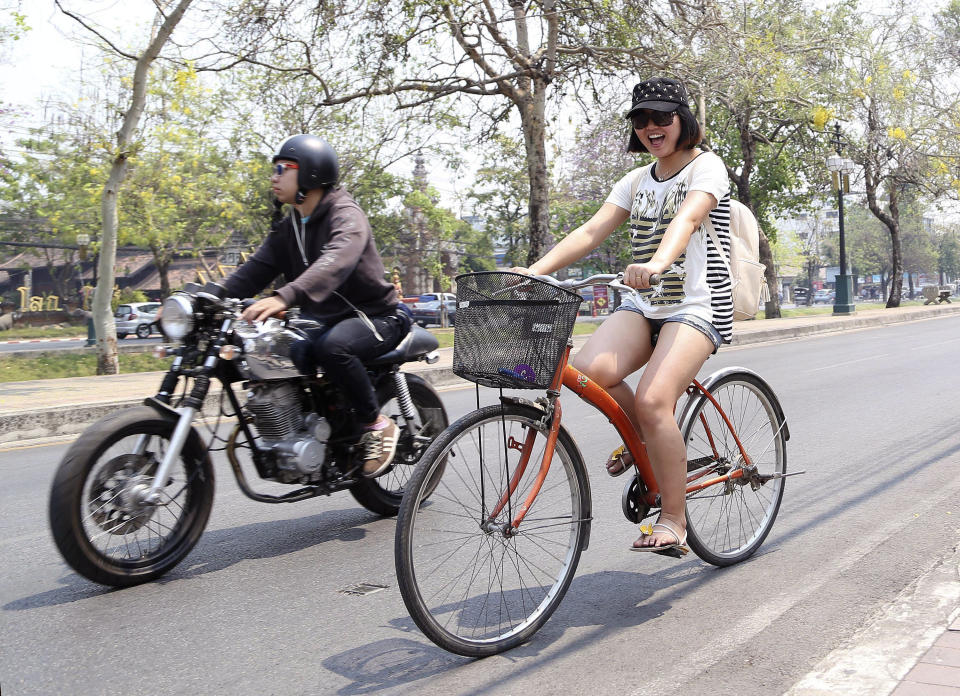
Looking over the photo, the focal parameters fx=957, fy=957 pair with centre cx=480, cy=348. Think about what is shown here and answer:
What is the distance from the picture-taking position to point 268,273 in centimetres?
468

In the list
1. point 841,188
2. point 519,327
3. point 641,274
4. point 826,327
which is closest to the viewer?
point 519,327

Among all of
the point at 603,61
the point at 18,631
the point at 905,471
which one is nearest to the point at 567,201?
the point at 603,61

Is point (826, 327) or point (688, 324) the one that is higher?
point (688, 324)

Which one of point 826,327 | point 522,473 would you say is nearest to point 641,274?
point 522,473

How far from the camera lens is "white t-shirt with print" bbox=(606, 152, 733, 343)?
11.9 ft

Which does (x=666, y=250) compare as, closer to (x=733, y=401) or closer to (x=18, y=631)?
(x=733, y=401)

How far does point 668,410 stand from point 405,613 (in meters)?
1.25

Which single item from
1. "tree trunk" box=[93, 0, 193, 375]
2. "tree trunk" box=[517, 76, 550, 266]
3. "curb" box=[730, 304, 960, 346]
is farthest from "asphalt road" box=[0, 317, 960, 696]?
"tree trunk" box=[517, 76, 550, 266]

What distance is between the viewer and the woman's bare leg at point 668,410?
11.4ft

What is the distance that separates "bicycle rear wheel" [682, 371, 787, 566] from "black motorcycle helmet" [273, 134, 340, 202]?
1.97 metres

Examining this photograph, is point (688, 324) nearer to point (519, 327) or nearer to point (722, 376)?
point (722, 376)

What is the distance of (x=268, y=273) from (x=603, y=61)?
1477 centimetres

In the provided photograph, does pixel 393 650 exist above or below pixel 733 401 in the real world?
below

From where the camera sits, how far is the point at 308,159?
4.38 m
